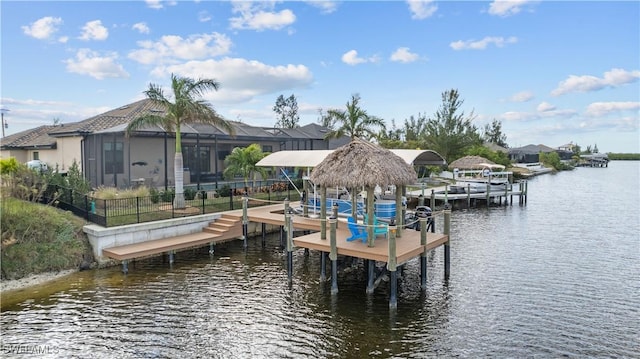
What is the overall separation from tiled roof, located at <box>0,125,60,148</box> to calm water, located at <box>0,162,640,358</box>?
18234 millimetres

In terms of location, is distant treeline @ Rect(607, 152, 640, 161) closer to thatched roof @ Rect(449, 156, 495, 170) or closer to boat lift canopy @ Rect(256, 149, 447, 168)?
thatched roof @ Rect(449, 156, 495, 170)

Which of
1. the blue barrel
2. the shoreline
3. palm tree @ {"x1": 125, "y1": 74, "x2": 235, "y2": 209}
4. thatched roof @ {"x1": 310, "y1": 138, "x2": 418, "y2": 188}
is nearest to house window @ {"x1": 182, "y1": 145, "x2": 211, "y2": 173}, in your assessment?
palm tree @ {"x1": 125, "y1": 74, "x2": 235, "y2": 209}

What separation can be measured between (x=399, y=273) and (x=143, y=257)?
949 cm

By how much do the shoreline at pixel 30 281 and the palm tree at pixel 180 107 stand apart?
5823 millimetres

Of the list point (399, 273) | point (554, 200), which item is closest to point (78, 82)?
point (399, 273)

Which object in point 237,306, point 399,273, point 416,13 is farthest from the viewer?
point 416,13

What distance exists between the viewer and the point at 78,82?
24234 mm

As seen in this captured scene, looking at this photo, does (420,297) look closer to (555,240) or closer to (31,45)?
(555,240)

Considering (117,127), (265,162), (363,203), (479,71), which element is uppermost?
(479,71)

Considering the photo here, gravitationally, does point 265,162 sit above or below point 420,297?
above

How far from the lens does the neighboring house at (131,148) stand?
2341 centimetres

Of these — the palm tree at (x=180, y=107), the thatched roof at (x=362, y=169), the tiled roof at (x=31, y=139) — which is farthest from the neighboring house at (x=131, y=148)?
the thatched roof at (x=362, y=169)

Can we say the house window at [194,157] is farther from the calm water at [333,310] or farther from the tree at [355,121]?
the calm water at [333,310]

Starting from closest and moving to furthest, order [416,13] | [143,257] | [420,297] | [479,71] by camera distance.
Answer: [420,297] → [143,257] → [416,13] → [479,71]
